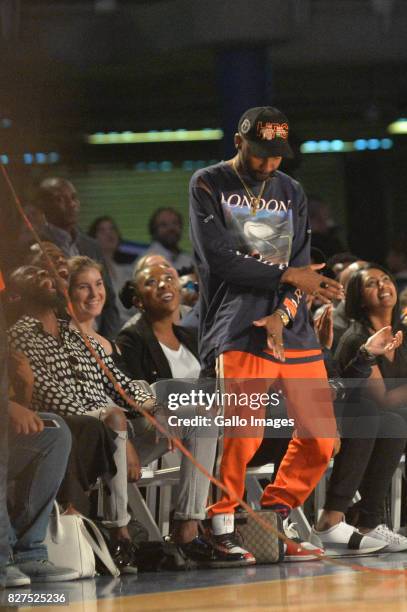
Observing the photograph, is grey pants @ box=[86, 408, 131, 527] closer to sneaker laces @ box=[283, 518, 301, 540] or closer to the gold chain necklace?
sneaker laces @ box=[283, 518, 301, 540]

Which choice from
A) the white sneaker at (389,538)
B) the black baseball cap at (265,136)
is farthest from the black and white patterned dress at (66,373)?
the white sneaker at (389,538)

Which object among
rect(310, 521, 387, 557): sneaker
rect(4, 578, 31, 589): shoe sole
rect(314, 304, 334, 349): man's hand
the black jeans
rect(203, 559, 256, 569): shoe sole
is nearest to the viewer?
rect(4, 578, 31, 589): shoe sole

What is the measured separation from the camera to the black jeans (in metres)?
4.60

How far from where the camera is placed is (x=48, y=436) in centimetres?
379

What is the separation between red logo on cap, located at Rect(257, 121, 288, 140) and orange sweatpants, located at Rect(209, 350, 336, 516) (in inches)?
27.8

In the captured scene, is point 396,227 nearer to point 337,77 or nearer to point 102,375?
point 337,77

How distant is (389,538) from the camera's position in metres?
4.64

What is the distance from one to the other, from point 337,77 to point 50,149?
222 cm

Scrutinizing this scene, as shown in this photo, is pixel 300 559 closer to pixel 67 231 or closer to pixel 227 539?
pixel 227 539

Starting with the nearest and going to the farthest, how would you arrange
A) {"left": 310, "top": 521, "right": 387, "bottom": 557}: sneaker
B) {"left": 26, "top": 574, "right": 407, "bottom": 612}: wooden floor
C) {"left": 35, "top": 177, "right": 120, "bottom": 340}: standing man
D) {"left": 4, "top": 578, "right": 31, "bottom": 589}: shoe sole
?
{"left": 26, "top": 574, "right": 407, "bottom": 612}: wooden floor, {"left": 4, "top": 578, "right": 31, "bottom": 589}: shoe sole, {"left": 310, "top": 521, "right": 387, "bottom": 557}: sneaker, {"left": 35, "top": 177, "right": 120, "bottom": 340}: standing man

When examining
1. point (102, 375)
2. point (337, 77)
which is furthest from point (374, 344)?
point (337, 77)

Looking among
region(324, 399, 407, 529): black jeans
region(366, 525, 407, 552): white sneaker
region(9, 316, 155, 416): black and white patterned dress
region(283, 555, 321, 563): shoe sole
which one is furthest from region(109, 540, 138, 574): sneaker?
region(366, 525, 407, 552): white sneaker

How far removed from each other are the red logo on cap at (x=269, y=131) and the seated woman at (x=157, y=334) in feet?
3.07

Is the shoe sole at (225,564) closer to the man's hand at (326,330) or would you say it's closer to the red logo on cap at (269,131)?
the man's hand at (326,330)
